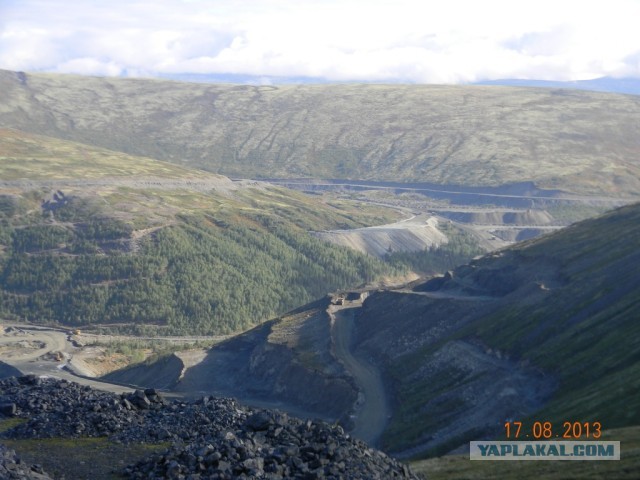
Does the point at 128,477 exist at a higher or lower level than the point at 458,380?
higher

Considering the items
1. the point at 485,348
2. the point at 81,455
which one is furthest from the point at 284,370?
the point at 81,455

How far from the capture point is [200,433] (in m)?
57.8

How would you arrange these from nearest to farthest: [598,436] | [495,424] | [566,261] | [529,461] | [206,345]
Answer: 1. [529,461]
2. [598,436]
3. [495,424]
4. [566,261]
5. [206,345]

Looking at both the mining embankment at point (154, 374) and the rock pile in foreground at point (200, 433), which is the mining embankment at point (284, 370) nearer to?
the mining embankment at point (154, 374)

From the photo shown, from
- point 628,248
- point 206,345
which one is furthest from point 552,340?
point 206,345

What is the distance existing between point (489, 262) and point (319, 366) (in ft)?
135

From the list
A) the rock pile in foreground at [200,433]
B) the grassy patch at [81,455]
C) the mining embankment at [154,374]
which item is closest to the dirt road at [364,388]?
the mining embankment at [154,374]

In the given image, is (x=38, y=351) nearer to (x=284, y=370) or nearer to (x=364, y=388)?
(x=284, y=370)

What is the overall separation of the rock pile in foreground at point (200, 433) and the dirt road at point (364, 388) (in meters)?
39.1

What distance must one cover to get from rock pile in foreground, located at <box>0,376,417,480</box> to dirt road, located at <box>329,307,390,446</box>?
128ft

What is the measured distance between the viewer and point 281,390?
128 meters

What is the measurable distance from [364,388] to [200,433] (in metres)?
60.8

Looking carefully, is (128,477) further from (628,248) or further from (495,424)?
(628,248)

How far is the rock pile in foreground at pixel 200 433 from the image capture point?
158 feet
